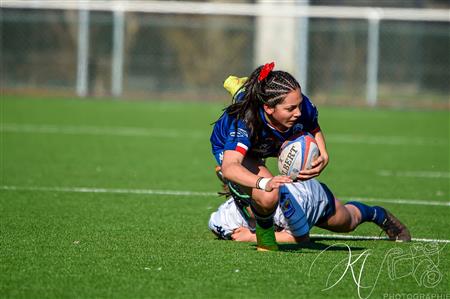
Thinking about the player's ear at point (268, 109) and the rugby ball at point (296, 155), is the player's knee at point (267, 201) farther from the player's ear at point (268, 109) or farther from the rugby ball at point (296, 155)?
the player's ear at point (268, 109)

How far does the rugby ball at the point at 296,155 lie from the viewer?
242 inches

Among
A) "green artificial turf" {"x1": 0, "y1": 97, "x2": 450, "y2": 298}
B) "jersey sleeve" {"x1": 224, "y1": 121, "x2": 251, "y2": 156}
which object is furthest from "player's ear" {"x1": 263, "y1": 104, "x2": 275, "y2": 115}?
"green artificial turf" {"x1": 0, "y1": 97, "x2": 450, "y2": 298}

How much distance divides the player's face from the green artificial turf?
0.87 metres

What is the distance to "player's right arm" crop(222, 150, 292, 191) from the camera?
573 cm

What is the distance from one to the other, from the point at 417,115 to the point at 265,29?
443 centimetres

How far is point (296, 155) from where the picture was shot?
6164 mm

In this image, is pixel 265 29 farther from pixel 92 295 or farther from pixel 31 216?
pixel 92 295

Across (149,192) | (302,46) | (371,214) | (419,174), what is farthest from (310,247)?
(302,46)

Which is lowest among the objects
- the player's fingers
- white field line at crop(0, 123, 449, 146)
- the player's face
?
white field line at crop(0, 123, 449, 146)

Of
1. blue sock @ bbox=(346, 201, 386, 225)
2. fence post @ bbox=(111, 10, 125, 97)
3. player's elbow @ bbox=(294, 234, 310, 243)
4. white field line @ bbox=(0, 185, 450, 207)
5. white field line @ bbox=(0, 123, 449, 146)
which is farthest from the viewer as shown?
fence post @ bbox=(111, 10, 125, 97)

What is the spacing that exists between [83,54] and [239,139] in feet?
57.9

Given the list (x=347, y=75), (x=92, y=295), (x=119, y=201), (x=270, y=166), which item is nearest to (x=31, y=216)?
(x=119, y=201)

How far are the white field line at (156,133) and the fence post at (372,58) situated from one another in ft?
20.9

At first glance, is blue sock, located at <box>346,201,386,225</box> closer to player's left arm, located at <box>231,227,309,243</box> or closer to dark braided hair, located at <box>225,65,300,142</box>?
player's left arm, located at <box>231,227,309,243</box>
